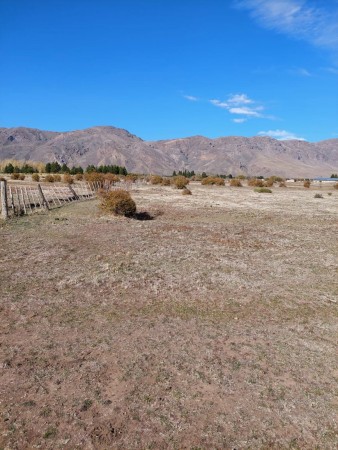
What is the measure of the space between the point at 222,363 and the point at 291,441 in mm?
1735

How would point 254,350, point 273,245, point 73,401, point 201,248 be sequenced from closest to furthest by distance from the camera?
point 73,401
point 254,350
point 201,248
point 273,245

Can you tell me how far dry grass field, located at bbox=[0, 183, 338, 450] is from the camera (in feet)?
15.0

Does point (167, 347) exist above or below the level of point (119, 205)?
below

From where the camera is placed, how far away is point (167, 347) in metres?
6.48

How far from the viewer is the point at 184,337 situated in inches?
270

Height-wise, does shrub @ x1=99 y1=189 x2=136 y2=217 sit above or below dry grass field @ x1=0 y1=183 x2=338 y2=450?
above

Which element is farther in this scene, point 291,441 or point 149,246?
point 149,246

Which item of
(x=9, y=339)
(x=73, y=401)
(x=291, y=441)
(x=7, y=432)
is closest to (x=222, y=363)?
(x=291, y=441)

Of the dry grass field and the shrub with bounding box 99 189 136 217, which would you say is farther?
the shrub with bounding box 99 189 136 217

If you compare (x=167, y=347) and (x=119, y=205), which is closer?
(x=167, y=347)

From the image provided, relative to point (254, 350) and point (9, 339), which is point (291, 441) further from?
point (9, 339)

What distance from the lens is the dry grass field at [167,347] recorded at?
457 cm

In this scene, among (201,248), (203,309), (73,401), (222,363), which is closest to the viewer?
(73,401)

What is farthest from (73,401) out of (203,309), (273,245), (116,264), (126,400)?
(273,245)
